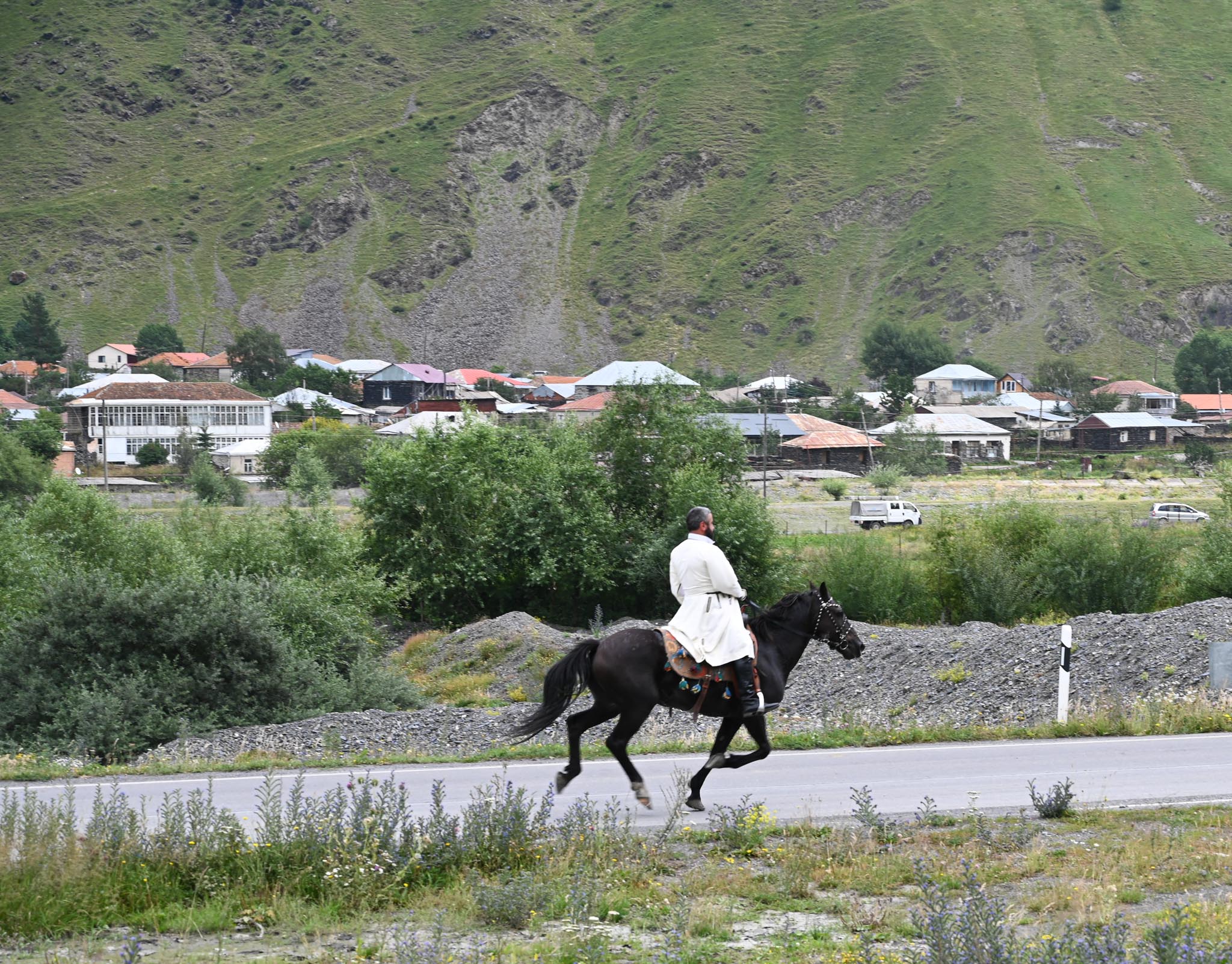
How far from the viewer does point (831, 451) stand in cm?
11188

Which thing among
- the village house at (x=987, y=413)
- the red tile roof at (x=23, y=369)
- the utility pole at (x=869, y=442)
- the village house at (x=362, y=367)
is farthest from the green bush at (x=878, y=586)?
the red tile roof at (x=23, y=369)

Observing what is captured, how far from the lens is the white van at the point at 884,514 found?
6706cm

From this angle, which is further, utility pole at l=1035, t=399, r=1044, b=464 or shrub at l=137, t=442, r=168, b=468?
shrub at l=137, t=442, r=168, b=468

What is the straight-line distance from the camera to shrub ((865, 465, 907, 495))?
89438mm

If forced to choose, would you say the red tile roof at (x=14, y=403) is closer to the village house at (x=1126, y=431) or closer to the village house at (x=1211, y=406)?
the village house at (x=1126, y=431)

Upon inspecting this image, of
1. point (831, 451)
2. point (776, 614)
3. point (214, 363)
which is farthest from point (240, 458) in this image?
point (776, 614)

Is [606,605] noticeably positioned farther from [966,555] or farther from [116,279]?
[116,279]

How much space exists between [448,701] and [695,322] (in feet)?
529

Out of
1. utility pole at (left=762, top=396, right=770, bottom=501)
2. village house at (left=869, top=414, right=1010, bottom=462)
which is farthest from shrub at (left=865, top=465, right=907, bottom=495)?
village house at (left=869, top=414, right=1010, bottom=462)

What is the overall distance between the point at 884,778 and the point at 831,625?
1.76 metres

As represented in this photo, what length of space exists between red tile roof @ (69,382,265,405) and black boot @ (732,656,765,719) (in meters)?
118

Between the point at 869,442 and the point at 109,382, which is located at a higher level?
the point at 109,382

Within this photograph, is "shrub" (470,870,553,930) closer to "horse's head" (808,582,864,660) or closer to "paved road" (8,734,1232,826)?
"paved road" (8,734,1232,826)

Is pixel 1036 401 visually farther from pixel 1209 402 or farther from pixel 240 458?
pixel 240 458
